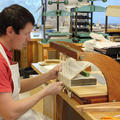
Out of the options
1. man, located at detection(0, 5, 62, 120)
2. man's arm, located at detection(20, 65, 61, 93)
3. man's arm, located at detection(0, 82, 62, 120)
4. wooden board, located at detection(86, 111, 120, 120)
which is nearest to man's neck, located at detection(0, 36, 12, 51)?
man, located at detection(0, 5, 62, 120)

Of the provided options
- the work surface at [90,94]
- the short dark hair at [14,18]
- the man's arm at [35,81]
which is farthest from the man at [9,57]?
the man's arm at [35,81]

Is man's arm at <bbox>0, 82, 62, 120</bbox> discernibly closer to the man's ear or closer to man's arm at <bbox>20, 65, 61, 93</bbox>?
the man's ear

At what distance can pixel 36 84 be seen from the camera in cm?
169

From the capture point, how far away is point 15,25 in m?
1.26

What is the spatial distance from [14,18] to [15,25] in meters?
0.04

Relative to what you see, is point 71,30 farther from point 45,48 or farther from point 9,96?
point 9,96

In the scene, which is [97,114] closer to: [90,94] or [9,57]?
[90,94]

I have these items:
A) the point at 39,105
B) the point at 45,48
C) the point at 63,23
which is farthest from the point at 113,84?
the point at 63,23

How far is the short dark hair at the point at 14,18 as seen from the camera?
127 centimetres

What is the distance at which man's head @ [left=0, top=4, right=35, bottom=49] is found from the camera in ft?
4.16

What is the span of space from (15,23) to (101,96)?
621 mm

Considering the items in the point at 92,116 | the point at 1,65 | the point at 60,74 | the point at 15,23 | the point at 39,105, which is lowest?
the point at 39,105

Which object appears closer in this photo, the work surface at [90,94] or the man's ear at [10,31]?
the work surface at [90,94]

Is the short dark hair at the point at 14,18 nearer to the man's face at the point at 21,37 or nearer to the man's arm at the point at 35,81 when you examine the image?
the man's face at the point at 21,37
